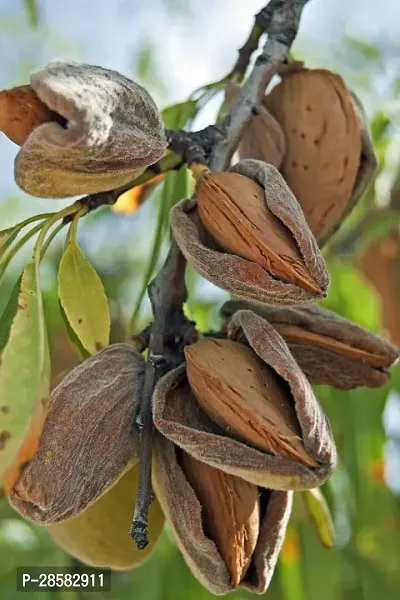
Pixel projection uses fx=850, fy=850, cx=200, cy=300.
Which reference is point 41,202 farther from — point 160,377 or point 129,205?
point 160,377

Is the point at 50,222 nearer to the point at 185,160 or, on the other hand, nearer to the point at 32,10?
the point at 185,160

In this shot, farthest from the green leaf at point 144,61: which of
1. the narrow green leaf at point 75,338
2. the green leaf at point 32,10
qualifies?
the narrow green leaf at point 75,338

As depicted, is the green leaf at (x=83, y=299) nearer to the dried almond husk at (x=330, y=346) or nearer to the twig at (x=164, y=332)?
the twig at (x=164, y=332)

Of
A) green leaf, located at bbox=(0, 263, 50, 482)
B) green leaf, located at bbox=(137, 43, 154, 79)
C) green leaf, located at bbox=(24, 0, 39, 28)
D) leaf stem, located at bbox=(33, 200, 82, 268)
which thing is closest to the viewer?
green leaf, located at bbox=(0, 263, 50, 482)

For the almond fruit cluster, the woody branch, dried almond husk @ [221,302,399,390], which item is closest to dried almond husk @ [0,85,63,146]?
the almond fruit cluster

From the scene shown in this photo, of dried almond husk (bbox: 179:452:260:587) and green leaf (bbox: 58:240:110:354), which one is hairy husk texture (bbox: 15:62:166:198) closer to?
green leaf (bbox: 58:240:110:354)

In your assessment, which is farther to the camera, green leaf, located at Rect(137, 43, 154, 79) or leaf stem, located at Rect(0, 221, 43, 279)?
green leaf, located at Rect(137, 43, 154, 79)

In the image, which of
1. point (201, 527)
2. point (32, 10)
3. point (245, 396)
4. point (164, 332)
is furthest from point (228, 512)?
point (32, 10)
